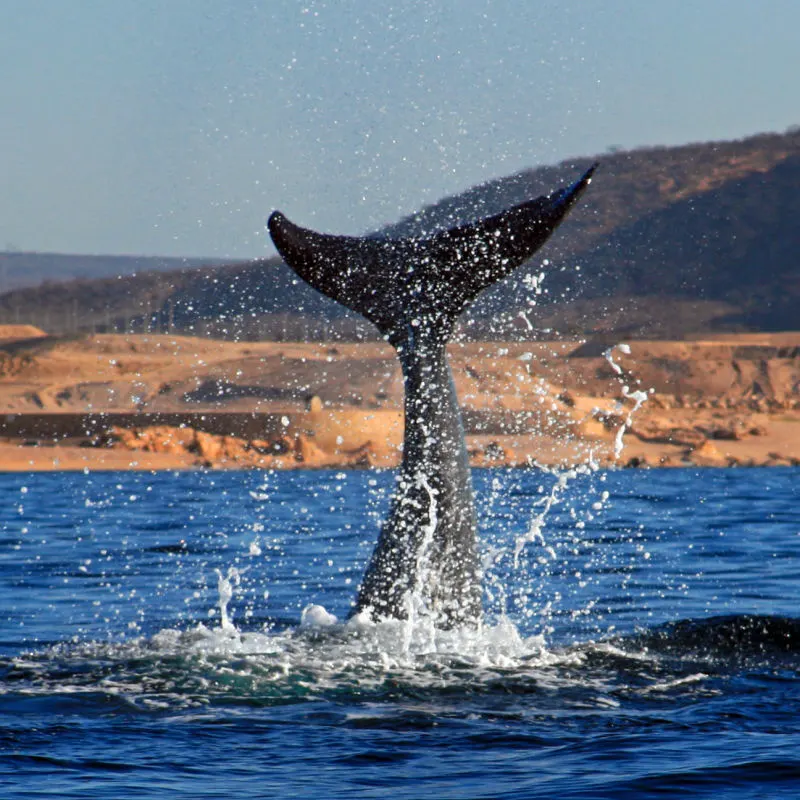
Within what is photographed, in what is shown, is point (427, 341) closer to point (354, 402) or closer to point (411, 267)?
point (411, 267)

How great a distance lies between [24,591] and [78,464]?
43.6 m

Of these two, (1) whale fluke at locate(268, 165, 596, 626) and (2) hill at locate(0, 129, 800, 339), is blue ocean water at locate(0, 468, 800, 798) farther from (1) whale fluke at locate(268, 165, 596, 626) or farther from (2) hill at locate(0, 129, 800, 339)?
(2) hill at locate(0, 129, 800, 339)

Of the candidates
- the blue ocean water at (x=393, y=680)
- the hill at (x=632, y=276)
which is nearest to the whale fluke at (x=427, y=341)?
the blue ocean water at (x=393, y=680)

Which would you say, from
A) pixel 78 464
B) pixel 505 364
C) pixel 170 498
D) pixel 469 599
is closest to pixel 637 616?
pixel 469 599

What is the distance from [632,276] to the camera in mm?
119062

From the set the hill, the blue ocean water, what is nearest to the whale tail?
the blue ocean water

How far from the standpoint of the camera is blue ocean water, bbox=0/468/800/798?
303 inches

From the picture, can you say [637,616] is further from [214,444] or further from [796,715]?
[214,444]

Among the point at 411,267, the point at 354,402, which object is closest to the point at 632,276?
the point at 354,402

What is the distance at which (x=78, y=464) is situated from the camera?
194 feet

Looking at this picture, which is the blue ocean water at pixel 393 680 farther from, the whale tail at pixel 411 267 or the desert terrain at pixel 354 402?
the desert terrain at pixel 354 402

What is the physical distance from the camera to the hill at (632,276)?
108 meters

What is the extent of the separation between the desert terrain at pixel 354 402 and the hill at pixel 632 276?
774 centimetres

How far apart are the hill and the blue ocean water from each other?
76.8 metres
